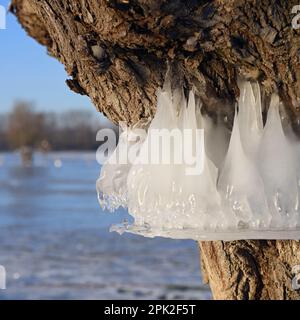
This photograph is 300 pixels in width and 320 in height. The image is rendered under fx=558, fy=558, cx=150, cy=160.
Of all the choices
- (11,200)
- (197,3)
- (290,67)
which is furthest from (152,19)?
(11,200)

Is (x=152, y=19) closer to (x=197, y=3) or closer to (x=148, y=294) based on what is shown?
(x=197, y=3)

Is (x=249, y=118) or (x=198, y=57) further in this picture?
(x=249, y=118)

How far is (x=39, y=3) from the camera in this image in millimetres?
1974

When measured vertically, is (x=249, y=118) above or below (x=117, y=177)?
above

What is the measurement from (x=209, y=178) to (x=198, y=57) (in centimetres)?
41

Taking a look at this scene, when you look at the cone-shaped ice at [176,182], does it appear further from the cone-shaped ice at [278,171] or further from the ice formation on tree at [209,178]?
the cone-shaped ice at [278,171]

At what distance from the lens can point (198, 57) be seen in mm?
1878

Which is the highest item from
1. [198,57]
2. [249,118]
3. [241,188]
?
[198,57]

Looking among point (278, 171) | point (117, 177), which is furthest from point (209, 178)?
point (117, 177)

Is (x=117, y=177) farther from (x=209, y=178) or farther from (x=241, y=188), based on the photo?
(x=241, y=188)

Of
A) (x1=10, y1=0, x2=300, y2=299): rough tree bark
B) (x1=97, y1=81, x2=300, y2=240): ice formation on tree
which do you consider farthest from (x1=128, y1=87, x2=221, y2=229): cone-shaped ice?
(x1=10, y1=0, x2=300, y2=299): rough tree bark

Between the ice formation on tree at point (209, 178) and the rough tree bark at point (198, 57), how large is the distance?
2.9 inches

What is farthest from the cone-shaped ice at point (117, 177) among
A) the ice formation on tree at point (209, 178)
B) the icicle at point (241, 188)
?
the icicle at point (241, 188)

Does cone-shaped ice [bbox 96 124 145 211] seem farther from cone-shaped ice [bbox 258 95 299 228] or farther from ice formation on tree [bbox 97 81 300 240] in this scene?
cone-shaped ice [bbox 258 95 299 228]
